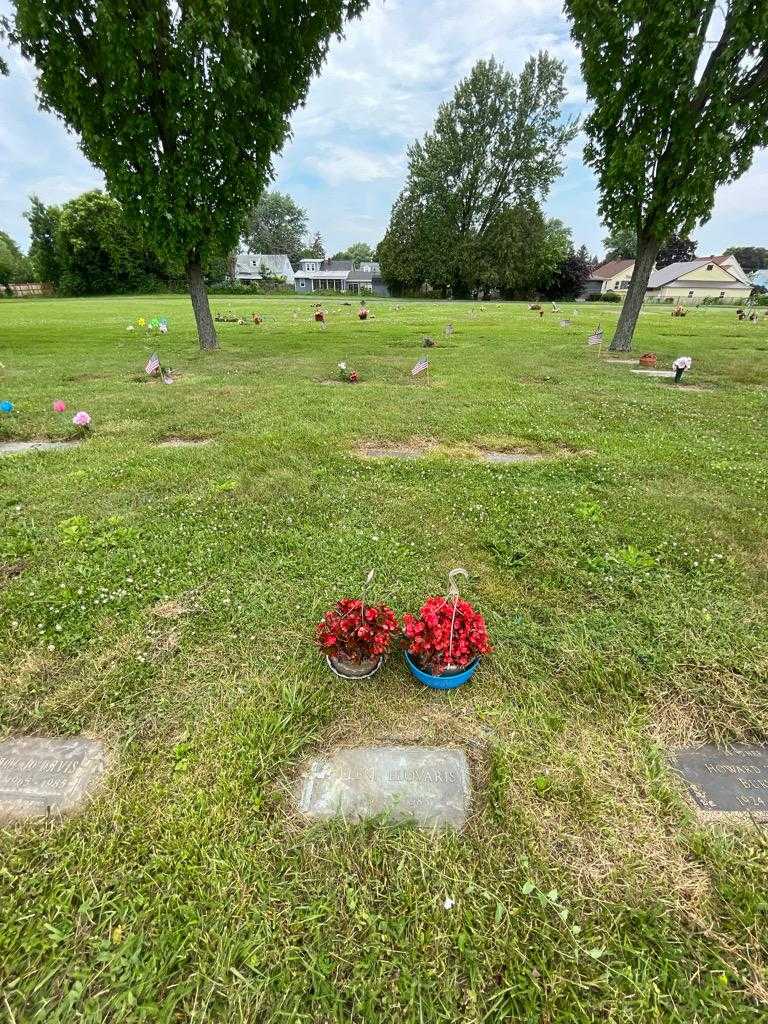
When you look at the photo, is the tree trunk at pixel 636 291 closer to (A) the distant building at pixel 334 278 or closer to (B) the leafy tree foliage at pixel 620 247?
(A) the distant building at pixel 334 278

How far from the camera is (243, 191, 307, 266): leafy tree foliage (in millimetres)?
→ 85500

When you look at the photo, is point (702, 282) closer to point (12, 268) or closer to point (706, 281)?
point (706, 281)

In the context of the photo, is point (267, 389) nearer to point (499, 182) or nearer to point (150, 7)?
point (150, 7)

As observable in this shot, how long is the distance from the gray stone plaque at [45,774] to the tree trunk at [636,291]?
1341 centimetres

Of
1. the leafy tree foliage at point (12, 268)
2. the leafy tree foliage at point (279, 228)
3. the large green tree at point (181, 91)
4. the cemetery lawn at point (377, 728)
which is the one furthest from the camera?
the leafy tree foliage at point (279, 228)

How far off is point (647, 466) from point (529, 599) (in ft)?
9.39

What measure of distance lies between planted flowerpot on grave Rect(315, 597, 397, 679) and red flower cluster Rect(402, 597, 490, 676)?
135mm

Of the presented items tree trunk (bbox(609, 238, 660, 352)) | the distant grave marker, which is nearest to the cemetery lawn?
the distant grave marker

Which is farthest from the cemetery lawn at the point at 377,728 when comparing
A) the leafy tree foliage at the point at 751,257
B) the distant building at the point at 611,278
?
the leafy tree foliage at the point at 751,257

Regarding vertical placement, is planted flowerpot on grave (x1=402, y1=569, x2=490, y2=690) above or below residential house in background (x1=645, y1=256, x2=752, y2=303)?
below

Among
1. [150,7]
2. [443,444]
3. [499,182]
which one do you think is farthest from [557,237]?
[443,444]

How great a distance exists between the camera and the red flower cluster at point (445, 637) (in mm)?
2145

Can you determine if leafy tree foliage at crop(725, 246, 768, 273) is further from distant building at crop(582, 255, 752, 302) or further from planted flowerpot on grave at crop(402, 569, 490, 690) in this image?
planted flowerpot on grave at crop(402, 569, 490, 690)

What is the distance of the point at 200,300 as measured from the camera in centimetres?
1120
